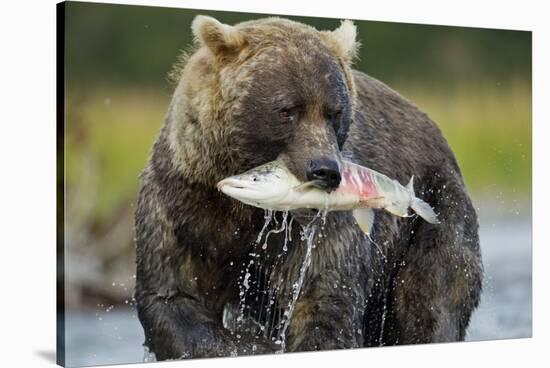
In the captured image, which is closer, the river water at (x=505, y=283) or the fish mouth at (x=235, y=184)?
the fish mouth at (x=235, y=184)

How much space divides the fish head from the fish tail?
3.71 ft

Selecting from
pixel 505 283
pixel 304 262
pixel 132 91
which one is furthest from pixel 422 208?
pixel 132 91

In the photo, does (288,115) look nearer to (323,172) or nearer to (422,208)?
(323,172)

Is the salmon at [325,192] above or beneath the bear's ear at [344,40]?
beneath

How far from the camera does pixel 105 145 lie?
6707 millimetres

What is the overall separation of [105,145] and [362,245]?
1709mm

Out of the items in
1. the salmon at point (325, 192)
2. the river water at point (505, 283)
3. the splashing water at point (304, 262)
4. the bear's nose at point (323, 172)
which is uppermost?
the bear's nose at point (323, 172)

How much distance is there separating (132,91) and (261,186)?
1264mm

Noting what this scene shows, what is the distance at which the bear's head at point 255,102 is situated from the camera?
20.7 ft

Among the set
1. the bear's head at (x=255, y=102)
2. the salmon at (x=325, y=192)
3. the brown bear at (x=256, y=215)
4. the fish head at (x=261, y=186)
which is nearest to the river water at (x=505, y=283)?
the brown bear at (x=256, y=215)

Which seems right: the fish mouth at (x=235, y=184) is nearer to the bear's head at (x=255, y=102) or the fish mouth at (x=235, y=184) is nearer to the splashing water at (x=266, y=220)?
the bear's head at (x=255, y=102)

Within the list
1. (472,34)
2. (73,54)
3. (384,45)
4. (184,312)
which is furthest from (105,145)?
(472,34)

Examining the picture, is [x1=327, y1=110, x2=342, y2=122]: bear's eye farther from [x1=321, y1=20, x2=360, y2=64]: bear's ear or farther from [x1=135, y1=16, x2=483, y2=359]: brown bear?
[x1=321, y1=20, x2=360, y2=64]: bear's ear

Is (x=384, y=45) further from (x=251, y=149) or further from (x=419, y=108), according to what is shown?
(x=251, y=149)
